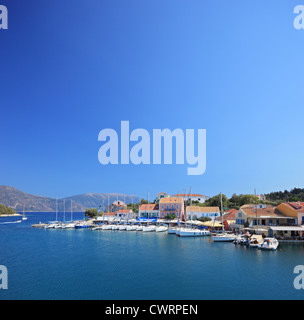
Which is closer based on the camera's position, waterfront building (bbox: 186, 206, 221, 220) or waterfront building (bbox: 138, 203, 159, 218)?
waterfront building (bbox: 186, 206, 221, 220)

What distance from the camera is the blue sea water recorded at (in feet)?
A: 59.2

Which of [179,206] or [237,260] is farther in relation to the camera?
[179,206]

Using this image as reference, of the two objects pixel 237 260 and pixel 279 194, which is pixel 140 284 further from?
pixel 279 194

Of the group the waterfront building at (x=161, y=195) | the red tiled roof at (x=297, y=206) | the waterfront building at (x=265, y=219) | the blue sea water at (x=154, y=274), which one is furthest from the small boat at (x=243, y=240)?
the waterfront building at (x=161, y=195)

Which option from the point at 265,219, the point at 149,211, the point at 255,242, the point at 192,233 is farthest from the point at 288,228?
the point at 149,211

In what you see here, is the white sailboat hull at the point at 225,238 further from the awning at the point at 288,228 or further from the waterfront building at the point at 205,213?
the waterfront building at the point at 205,213

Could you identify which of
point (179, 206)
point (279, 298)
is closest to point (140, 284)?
point (279, 298)

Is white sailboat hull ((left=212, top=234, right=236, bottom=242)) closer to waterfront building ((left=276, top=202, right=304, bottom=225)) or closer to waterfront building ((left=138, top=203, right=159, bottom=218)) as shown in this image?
waterfront building ((left=276, top=202, right=304, bottom=225))

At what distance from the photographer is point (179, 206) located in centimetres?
Result: 7406

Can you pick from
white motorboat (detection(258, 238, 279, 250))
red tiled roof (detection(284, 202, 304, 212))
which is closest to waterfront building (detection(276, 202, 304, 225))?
red tiled roof (detection(284, 202, 304, 212))

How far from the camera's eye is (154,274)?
890 inches
